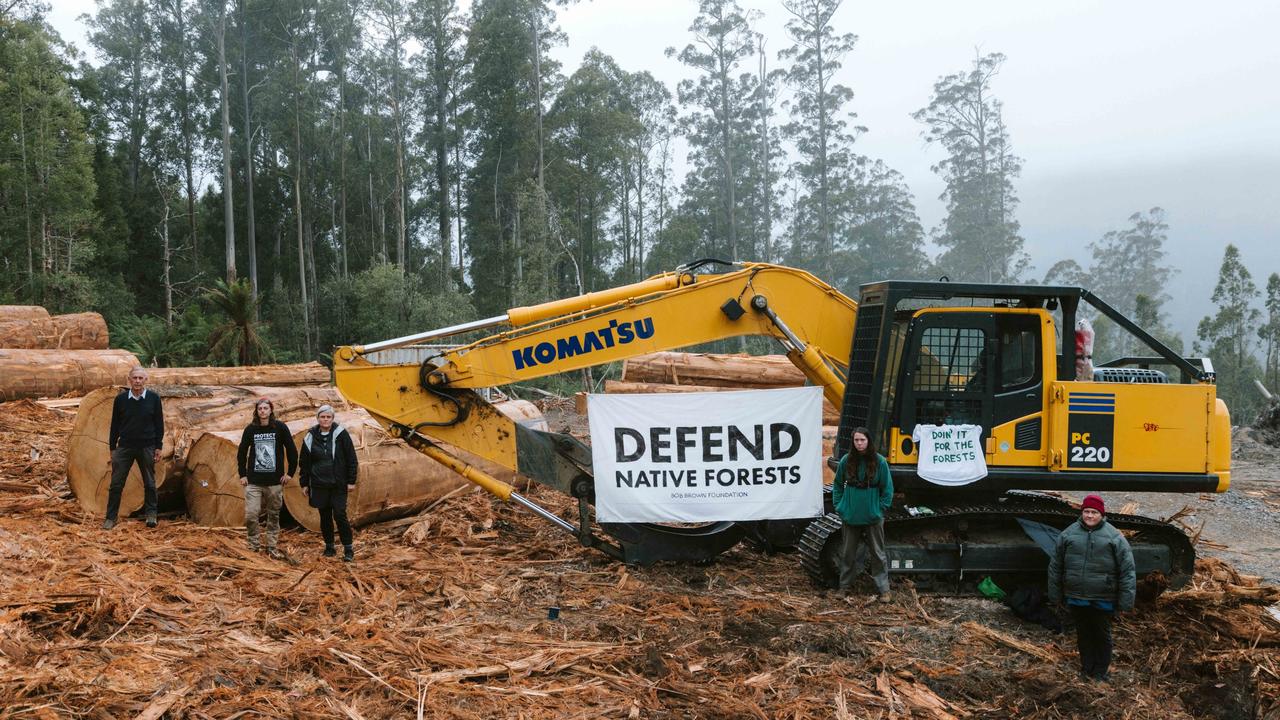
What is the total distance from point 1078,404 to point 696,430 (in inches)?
130

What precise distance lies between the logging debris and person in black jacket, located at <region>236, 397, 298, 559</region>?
311 mm

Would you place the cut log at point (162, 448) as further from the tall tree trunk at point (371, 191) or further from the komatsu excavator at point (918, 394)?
the tall tree trunk at point (371, 191)

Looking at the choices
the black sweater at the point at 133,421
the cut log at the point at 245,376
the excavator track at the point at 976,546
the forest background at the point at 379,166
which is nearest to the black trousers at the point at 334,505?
the black sweater at the point at 133,421

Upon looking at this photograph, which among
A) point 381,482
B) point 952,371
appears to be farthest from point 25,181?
point 952,371

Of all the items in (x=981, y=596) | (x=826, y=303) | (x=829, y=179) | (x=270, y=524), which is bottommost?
(x=981, y=596)

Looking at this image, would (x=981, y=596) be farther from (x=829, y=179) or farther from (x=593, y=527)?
(x=829, y=179)

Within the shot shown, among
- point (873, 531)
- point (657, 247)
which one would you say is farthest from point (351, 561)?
point (657, 247)

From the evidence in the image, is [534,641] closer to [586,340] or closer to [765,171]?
[586,340]

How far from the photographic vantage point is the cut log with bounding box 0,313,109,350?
702 inches

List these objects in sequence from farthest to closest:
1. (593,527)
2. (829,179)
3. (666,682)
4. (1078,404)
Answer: (829,179) < (593,527) < (1078,404) < (666,682)

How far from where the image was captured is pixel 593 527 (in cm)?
1012

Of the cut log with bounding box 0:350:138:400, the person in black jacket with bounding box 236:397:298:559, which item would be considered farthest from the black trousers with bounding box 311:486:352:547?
the cut log with bounding box 0:350:138:400

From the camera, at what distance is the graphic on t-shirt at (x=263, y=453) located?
28.4 feet

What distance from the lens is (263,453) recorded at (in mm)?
8656
